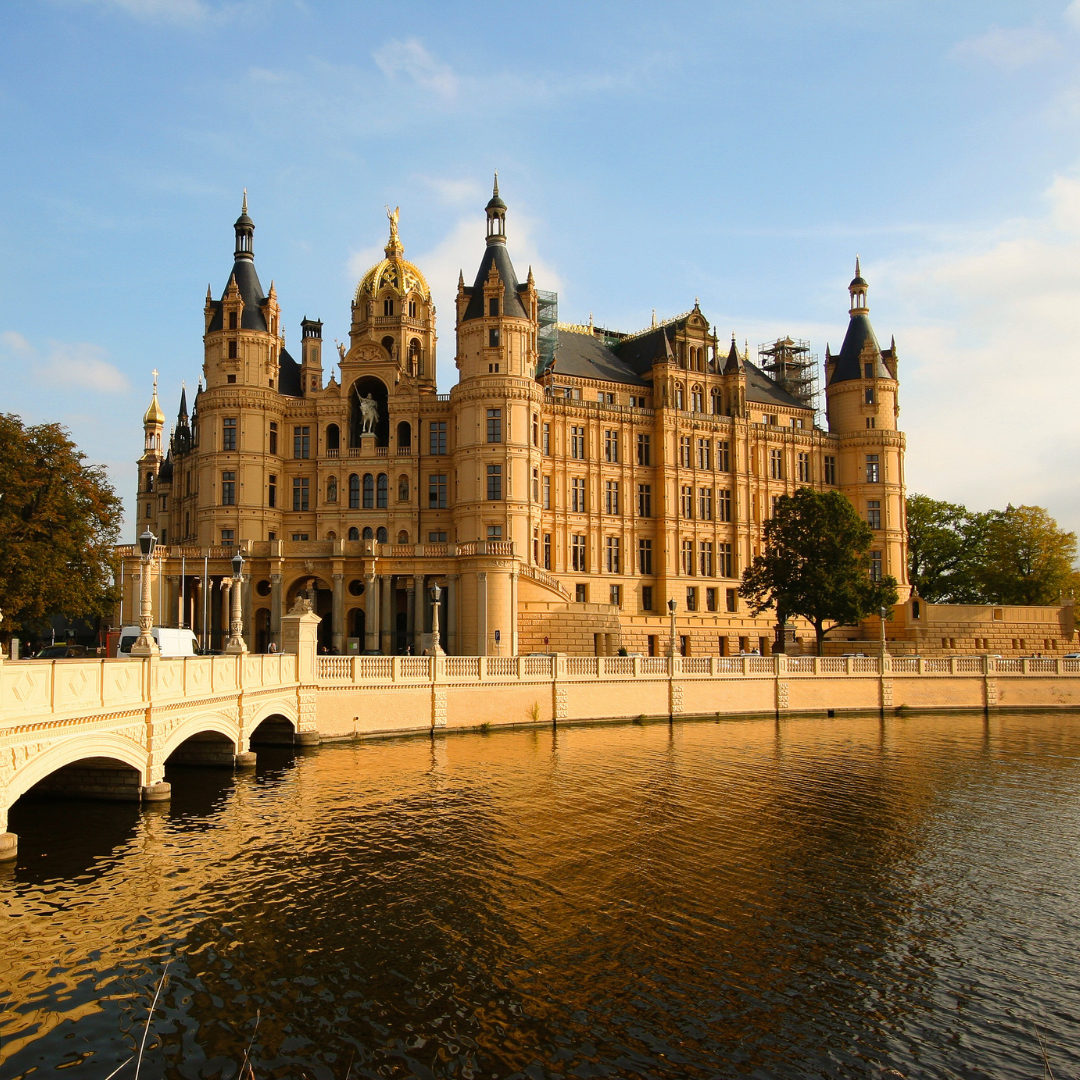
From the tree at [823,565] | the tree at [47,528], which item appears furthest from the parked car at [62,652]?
the tree at [823,565]

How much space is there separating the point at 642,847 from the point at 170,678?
13.1 metres

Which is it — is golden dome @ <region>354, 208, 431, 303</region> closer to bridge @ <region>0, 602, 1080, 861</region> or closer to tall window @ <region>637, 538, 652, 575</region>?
tall window @ <region>637, 538, 652, 575</region>

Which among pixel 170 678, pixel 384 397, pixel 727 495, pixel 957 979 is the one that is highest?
pixel 384 397

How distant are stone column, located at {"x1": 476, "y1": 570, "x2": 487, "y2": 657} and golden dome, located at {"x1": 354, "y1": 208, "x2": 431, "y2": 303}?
2651cm

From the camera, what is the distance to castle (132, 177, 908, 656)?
62250 mm

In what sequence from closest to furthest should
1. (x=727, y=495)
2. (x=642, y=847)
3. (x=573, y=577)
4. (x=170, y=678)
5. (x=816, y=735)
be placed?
(x=642, y=847), (x=170, y=678), (x=816, y=735), (x=573, y=577), (x=727, y=495)

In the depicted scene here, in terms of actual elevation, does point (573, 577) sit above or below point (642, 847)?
above

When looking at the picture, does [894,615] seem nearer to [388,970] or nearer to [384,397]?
[384,397]

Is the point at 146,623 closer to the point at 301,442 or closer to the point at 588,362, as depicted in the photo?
the point at 301,442

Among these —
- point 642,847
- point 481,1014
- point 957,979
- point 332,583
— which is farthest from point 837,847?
point 332,583

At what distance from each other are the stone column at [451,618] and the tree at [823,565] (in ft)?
68.3

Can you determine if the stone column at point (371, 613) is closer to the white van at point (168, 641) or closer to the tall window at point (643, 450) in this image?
the white van at point (168, 641)

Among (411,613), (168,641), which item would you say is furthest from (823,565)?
(168,641)

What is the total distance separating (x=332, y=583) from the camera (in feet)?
208
